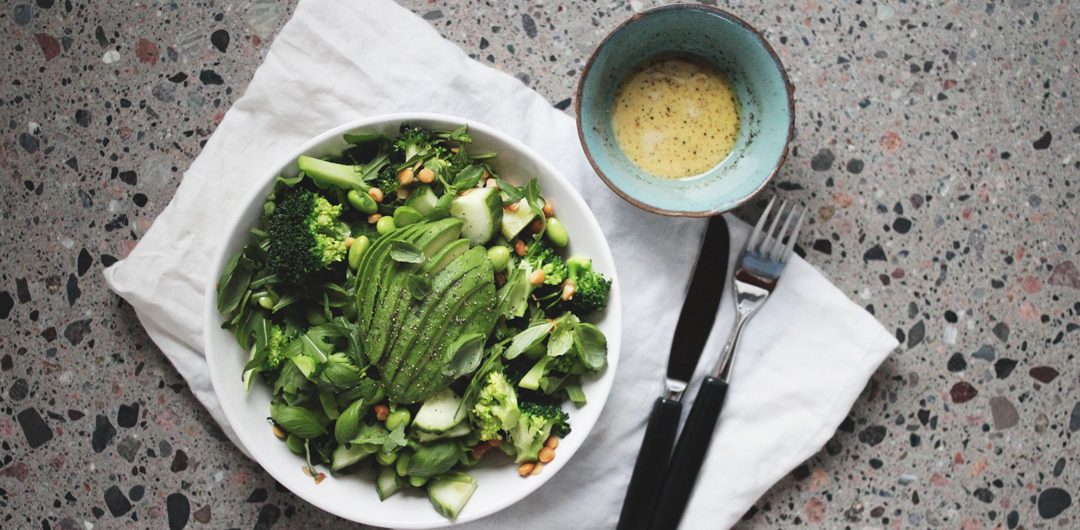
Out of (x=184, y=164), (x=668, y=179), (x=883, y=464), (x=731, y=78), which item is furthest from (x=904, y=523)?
(x=184, y=164)

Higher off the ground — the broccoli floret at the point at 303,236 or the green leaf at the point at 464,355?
the broccoli floret at the point at 303,236

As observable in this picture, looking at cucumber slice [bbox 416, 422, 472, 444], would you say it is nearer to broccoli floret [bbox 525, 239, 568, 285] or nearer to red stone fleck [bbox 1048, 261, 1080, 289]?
broccoli floret [bbox 525, 239, 568, 285]

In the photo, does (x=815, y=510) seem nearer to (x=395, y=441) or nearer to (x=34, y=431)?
(x=395, y=441)

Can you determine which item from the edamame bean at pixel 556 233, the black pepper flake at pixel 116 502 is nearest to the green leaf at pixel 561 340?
the edamame bean at pixel 556 233

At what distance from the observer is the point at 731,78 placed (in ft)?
7.12

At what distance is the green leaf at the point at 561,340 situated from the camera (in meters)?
1.88

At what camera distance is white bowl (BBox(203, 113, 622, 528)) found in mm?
1895

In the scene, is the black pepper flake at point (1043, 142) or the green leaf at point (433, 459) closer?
the green leaf at point (433, 459)

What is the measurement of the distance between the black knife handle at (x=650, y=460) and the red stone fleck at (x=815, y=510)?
44 cm

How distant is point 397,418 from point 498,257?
427mm

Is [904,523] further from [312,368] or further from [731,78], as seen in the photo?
[312,368]

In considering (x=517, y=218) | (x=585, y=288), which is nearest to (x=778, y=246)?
(x=585, y=288)

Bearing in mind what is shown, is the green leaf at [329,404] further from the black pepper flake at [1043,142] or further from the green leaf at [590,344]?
the black pepper flake at [1043,142]

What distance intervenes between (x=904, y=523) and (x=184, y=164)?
219 centimetres
